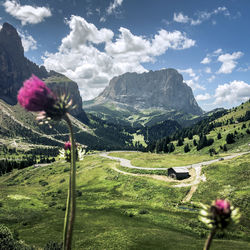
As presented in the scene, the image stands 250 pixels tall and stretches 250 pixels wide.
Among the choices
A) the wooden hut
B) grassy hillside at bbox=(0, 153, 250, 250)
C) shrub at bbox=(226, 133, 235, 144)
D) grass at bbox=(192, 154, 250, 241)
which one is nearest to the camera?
grassy hillside at bbox=(0, 153, 250, 250)

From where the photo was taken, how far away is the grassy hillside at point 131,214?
33875 mm

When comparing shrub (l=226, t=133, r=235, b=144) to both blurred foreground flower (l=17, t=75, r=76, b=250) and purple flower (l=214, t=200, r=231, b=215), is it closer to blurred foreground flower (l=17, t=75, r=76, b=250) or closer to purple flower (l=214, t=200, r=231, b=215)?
purple flower (l=214, t=200, r=231, b=215)

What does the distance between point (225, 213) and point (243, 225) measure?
2092 inches

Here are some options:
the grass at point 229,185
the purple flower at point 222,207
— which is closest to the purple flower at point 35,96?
the purple flower at point 222,207

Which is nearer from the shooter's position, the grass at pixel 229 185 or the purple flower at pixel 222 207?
the purple flower at pixel 222 207

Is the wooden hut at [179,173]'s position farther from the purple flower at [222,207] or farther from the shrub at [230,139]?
the shrub at [230,139]

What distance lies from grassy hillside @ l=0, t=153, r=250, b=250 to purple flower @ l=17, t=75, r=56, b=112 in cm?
3025

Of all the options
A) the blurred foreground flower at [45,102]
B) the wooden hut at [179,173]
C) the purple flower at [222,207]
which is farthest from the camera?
the wooden hut at [179,173]

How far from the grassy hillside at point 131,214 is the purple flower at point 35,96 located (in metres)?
30.2

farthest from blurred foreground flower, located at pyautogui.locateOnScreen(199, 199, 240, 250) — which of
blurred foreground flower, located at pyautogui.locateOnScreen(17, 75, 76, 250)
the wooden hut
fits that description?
the wooden hut

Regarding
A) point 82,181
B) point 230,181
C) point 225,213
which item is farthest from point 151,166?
point 225,213

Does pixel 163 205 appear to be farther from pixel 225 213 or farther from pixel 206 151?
pixel 206 151

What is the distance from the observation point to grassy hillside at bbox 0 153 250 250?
33875mm

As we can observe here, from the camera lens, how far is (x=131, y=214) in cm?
5275
